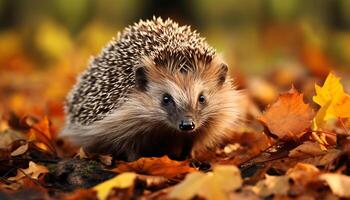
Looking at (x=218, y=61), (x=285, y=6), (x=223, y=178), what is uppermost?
(x=285, y=6)

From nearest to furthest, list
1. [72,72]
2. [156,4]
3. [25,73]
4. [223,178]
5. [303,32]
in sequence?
[223,178] → [72,72] → [25,73] → [303,32] → [156,4]

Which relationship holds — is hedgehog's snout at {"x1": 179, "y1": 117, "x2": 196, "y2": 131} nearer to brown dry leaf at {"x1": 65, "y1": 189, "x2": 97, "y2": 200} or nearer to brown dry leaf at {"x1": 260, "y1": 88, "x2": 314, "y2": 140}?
brown dry leaf at {"x1": 260, "y1": 88, "x2": 314, "y2": 140}

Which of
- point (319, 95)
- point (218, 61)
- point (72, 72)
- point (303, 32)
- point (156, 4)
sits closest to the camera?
point (319, 95)

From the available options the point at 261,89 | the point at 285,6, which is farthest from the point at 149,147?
the point at 285,6

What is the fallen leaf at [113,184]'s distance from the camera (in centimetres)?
354

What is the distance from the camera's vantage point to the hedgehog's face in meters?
4.82

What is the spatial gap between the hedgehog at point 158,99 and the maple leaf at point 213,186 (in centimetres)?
133

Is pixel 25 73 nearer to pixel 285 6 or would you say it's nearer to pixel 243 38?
pixel 243 38

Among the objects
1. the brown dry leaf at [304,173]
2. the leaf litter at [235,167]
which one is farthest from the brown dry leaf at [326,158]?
the brown dry leaf at [304,173]

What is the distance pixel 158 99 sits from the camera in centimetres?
499

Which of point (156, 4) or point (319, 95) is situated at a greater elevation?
point (156, 4)

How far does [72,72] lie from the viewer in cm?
1048

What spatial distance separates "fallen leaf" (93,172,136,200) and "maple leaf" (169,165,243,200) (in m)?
0.33

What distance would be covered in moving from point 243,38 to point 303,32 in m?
1.86
